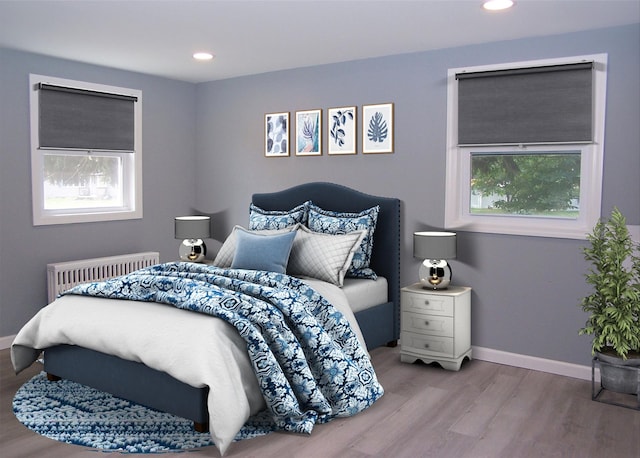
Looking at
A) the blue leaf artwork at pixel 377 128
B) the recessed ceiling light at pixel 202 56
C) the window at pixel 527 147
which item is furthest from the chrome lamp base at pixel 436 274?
the recessed ceiling light at pixel 202 56

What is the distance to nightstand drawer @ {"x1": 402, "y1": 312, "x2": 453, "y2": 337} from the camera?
13.9ft

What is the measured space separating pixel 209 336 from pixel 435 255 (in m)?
1.90

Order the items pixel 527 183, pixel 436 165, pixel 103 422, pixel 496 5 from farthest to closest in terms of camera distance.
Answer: pixel 436 165 < pixel 527 183 < pixel 496 5 < pixel 103 422

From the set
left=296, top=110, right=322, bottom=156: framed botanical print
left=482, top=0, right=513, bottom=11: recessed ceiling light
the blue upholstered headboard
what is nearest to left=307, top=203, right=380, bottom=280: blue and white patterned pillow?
the blue upholstered headboard

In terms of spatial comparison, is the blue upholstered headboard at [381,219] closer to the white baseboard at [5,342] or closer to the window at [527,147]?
the window at [527,147]

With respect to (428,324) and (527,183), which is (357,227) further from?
(527,183)

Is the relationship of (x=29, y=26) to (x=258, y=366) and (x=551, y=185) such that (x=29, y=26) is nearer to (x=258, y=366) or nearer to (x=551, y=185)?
(x=258, y=366)

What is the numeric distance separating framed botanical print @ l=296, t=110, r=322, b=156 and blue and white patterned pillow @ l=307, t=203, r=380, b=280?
2.44ft

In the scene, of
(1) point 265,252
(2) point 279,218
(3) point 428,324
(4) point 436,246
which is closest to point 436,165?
(4) point 436,246

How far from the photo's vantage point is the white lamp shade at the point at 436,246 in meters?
4.26

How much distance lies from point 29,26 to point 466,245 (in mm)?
3413

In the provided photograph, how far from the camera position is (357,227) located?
184 inches

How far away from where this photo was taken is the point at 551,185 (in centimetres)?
423

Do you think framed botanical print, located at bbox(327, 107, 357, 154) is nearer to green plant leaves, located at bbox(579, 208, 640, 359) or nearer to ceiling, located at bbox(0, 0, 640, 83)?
ceiling, located at bbox(0, 0, 640, 83)
